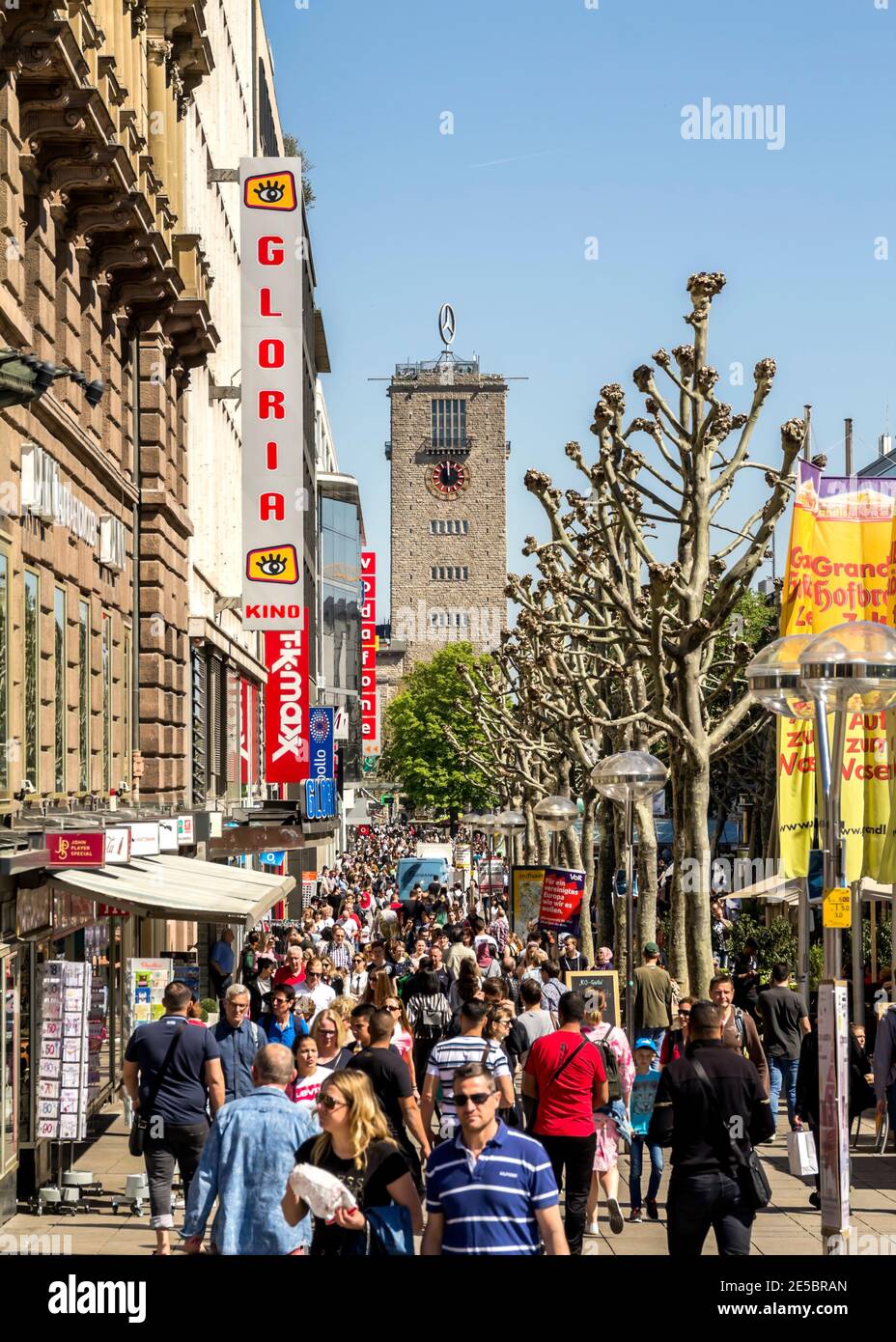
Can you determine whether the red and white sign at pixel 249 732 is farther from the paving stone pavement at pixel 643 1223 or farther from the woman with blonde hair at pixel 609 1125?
the woman with blonde hair at pixel 609 1125

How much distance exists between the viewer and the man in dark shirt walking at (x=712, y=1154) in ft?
31.5

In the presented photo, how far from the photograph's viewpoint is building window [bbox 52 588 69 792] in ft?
67.2

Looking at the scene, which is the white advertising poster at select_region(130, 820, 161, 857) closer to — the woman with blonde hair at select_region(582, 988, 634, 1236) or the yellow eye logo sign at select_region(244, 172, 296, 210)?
the woman with blonde hair at select_region(582, 988, 634, 1236)

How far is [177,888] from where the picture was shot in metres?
18.7

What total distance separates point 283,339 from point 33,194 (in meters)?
18.5

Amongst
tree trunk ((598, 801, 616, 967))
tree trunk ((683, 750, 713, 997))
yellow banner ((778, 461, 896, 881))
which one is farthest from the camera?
tree trunk ((598, 801, 616, 967))

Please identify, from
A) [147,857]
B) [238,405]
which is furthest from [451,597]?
[147,857]

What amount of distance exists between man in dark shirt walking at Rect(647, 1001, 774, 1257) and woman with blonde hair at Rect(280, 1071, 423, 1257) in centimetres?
240

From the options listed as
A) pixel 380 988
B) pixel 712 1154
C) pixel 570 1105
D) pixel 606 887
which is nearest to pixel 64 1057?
pixel 380 988

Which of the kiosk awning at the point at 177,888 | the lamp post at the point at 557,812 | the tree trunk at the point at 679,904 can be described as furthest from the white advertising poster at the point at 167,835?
the lamp post at the point at 557,812

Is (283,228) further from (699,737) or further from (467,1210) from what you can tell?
(467,1210)

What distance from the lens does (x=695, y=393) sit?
24.4 metres

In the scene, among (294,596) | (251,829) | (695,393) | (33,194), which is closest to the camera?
(33,194)

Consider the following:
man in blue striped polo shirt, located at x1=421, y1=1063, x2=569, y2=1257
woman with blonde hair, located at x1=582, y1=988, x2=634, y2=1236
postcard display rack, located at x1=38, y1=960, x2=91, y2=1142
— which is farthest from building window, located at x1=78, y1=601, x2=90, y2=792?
man in blue striped polo shirt, located at x1=421, y1=1063, x2=569, y2=1257
